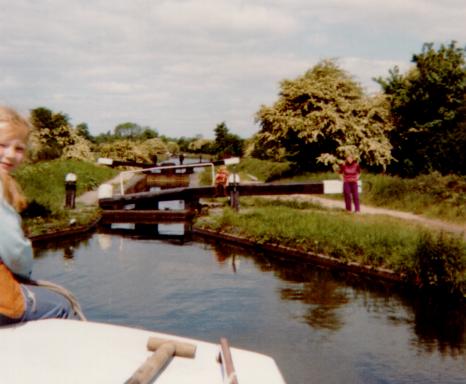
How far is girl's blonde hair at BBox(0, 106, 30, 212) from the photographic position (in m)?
2.88

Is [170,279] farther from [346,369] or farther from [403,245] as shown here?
[346,369]

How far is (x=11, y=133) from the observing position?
2900 millimetres

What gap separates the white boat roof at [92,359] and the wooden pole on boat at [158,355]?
3 centimetres

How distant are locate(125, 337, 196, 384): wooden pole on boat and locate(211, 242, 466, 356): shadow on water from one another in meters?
6.63

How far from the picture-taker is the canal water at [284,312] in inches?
316

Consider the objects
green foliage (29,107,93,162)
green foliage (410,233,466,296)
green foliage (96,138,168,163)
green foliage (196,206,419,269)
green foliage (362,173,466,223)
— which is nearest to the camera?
green foliage (410,233,466,296)

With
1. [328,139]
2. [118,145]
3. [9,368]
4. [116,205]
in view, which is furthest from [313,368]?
[118,145]

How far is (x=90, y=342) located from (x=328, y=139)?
28629mm

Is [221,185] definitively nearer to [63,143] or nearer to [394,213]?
[394,213]

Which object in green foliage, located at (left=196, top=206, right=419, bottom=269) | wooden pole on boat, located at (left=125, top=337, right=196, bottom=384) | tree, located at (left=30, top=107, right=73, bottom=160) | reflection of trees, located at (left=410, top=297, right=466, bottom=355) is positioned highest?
tree, located at (left=30, top=107, right=73, bottom=160)

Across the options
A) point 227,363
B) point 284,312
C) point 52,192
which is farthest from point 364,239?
point 52,192

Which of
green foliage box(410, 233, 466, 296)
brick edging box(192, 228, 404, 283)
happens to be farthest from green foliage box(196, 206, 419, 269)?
green foliage box(410, 233, 466, 296)

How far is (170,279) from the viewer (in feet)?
41.3

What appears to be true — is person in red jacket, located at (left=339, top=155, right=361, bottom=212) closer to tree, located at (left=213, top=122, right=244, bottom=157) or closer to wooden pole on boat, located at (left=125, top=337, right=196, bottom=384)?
wooden pole on boat, located at (left=125, top=337, right=196, bottom=384)
